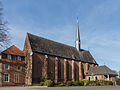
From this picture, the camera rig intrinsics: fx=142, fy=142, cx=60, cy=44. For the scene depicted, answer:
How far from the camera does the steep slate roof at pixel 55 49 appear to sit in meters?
42.1

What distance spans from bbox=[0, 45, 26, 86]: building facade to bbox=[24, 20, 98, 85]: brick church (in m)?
1.60

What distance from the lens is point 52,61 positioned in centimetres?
4400

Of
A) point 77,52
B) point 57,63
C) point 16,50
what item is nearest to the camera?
point 16,50

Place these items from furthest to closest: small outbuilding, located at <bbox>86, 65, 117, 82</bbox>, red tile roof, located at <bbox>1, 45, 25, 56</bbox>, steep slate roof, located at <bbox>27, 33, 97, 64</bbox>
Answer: small outbuilding, located at <bbox>86, 65, 117, 82</bbox>, steep slate roof, located at <bbox>27, 33, 97, 64</bbox>, red tile roof, located at <bbox>1, 45, 25, 56</bbox>

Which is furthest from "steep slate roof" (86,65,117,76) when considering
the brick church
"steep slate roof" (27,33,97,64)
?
"steep slate roof" (27,33,97,64)

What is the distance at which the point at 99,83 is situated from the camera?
41062 millimetres

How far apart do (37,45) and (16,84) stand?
12.3 meters

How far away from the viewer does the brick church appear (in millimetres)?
38875

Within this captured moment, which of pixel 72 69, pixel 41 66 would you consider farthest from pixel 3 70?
pixel 72 69

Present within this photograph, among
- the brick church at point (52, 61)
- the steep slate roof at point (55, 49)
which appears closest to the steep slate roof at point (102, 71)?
the brick church at point (52, 61)

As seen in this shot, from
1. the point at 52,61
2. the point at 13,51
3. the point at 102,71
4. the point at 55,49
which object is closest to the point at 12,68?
the point at 13,51

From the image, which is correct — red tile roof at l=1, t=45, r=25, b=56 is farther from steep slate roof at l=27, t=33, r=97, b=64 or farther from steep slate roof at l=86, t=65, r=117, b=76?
steep slate roof at l=86, t=65, r=117, b=76

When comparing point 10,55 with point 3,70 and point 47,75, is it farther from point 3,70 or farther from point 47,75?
point 47,75

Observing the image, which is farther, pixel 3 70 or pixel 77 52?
pixel 77 52
